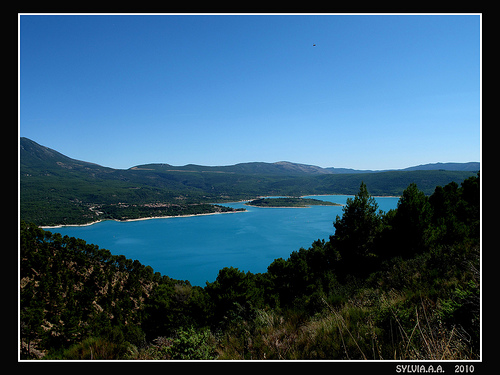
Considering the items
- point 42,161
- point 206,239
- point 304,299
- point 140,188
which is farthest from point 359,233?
point 42,161

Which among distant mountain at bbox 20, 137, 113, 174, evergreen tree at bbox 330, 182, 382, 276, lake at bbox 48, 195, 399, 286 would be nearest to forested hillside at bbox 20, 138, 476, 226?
distant mountain at bbox 20, 137, 113, 174

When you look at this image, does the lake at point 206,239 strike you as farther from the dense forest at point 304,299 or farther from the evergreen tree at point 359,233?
the evergreen tree at point 359,233

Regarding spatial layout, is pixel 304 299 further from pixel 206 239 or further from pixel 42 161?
pixel 42 161

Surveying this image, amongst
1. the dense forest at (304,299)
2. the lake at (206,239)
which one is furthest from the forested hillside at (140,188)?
the dense forest at (304,299)
